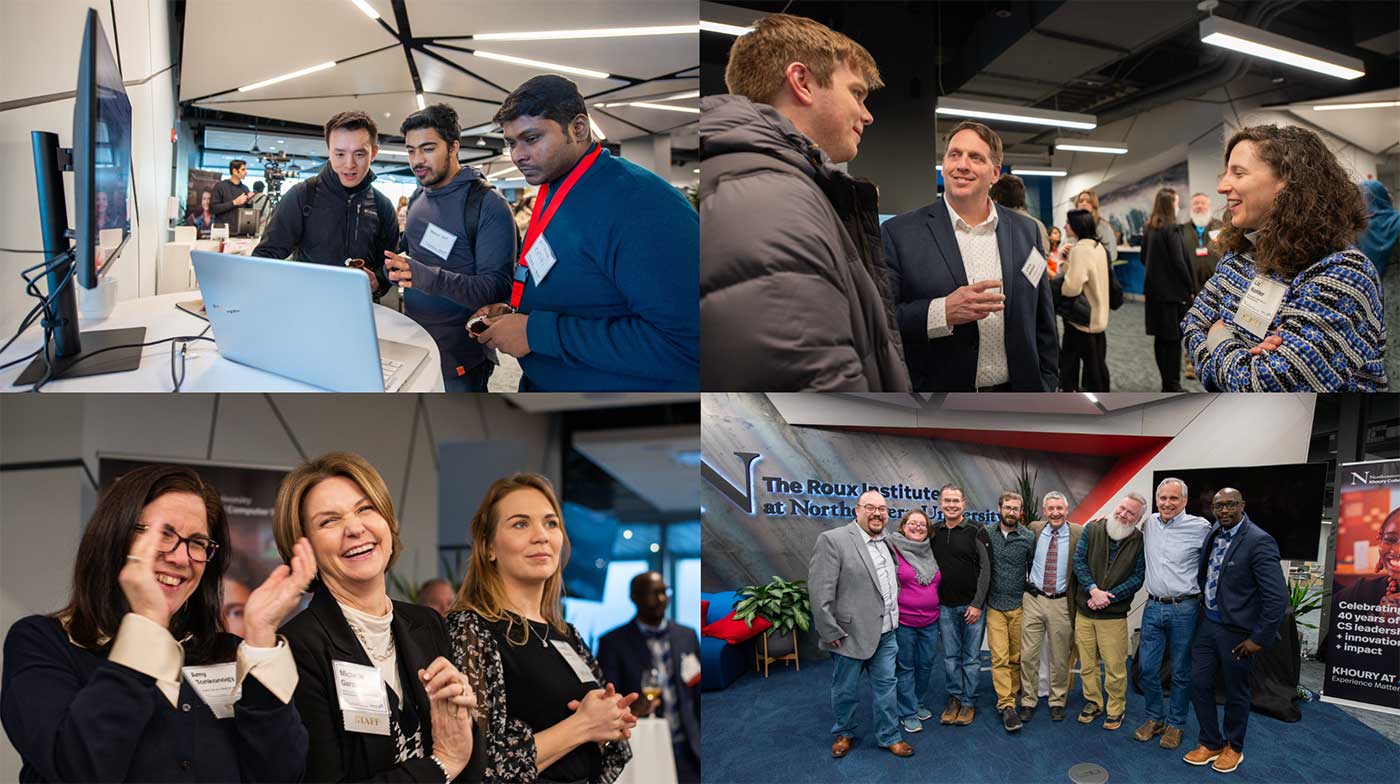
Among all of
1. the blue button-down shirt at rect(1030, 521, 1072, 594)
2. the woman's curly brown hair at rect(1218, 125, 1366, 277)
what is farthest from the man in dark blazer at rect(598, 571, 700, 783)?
the woman's curly brown hair at rect(1218, 125, 1366, 277)

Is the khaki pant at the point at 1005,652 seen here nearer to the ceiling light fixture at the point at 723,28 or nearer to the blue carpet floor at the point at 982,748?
the blue carpet floor at the point at 982,748

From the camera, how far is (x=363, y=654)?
2889mm

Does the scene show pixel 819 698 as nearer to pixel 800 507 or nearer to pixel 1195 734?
pixel 800 507

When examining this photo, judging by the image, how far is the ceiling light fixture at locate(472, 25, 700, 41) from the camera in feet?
9.75

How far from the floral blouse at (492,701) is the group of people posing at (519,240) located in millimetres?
737

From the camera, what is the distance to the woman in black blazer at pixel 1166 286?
3277 millimetres

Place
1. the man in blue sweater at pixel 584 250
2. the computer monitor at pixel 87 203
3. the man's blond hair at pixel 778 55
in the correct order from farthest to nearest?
the man's blond hair at pixel 778 55 → the man in blue sweater at pixel 584 250 → the computer monitor at pixel 87 203

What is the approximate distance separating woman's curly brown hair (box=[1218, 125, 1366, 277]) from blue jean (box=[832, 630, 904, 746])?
1.72m

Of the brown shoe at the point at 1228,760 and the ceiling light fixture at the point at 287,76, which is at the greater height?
the ceiling light fixture at the point at 287,76

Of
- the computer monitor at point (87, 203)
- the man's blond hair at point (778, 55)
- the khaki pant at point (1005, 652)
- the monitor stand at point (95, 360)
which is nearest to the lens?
the computer monitor at point (87, 203)

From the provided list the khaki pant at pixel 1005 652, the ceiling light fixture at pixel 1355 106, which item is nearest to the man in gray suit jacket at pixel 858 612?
the khaki pant at pixel 1005 652

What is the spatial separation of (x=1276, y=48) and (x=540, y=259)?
8.37 ft

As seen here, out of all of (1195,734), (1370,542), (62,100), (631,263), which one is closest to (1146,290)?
(1370,542)

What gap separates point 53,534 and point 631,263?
6.05ft
